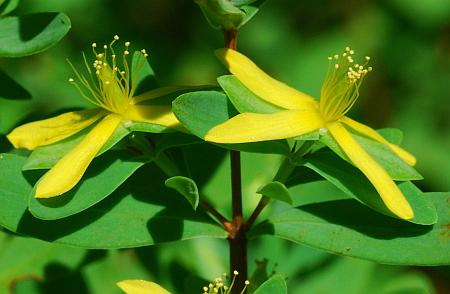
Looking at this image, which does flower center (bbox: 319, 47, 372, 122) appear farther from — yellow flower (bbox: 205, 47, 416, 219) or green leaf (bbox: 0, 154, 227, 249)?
green leaf (bbox: 0, 154, 227, 249)

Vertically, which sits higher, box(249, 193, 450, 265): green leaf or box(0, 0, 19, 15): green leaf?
box(0, 0, 19, 15): green leaf

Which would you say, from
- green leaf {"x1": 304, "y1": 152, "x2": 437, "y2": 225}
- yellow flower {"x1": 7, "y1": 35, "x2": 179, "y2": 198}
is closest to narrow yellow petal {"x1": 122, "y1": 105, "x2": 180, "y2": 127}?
yellow flower {"x1": 7, "y1": 35, "x2": 179, "y2": 198}

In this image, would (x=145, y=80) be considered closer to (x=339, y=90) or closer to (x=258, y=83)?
(x=258, y=83)

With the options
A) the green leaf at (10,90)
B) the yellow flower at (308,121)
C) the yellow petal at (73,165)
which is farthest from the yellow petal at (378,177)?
the green leaf at (10,90)

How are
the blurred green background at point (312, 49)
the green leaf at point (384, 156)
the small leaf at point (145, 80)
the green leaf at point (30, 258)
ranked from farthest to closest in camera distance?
the blurred green background at point (312, 49), the green leaf at point (30, 258), the small leaf at point (145, 80), the green leaf at point (384, 156)

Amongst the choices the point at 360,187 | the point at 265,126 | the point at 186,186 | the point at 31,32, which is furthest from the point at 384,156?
the point at 31,32

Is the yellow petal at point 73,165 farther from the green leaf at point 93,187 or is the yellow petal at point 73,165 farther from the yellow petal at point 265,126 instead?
the yellow petal at point 265,126

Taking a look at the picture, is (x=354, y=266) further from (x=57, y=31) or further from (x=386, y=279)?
(x=57, y=31)
